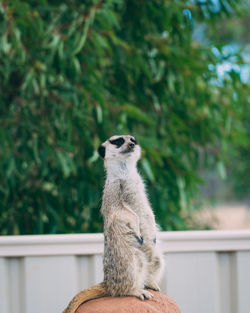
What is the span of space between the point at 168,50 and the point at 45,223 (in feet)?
4.67

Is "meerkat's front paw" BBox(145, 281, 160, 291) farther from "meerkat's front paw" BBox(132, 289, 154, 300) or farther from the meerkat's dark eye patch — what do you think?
the meerkat's dark eye patch

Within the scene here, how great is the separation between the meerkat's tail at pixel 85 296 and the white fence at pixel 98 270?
345mm

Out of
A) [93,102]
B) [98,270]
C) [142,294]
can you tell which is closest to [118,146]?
[142,294]

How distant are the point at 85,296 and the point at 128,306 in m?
0.13

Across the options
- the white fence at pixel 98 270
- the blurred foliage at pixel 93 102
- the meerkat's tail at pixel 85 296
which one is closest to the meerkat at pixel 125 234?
the meerkat's tail at pixel 85 296

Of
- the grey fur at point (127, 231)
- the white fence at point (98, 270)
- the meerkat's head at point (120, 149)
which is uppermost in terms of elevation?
the meerkat's head at point (120, 149)

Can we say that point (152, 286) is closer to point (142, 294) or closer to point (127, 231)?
point (142, 294)

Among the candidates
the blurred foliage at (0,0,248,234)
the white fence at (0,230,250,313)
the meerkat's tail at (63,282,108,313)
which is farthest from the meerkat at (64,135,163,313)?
the blurred foliage at (0,0,248,234)

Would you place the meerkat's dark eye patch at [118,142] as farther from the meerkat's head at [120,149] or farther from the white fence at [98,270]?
the white fence at [98,270]

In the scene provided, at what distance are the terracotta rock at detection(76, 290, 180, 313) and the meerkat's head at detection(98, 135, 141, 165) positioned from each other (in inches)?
15.8

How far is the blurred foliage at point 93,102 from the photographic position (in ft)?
9.40

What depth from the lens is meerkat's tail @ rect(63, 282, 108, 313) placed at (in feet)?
4.30

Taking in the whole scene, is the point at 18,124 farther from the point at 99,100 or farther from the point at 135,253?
the point at 135,253

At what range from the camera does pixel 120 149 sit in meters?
1.44
